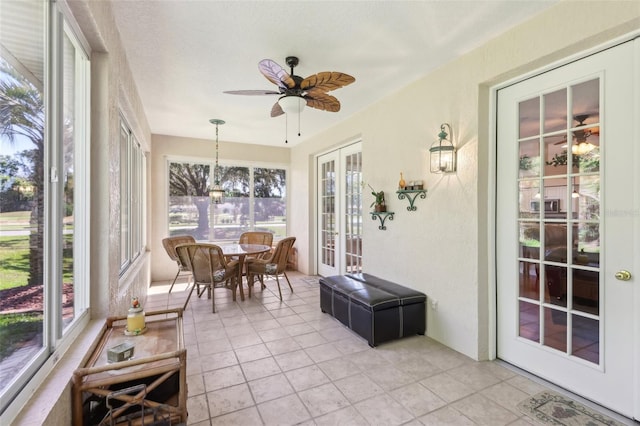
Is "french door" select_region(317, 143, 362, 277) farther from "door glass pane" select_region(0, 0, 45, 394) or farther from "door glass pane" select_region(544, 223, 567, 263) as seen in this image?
"door glass pane" select_region(0, 0, 45, 394)

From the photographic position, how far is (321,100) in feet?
8.86

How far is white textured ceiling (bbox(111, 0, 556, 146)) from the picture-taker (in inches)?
79.6

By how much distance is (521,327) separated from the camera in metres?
2.42

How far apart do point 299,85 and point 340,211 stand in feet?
9.20

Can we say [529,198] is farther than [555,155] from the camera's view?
Yes

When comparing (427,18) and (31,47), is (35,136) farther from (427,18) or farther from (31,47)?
(427,18)

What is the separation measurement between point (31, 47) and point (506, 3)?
2.62 metres

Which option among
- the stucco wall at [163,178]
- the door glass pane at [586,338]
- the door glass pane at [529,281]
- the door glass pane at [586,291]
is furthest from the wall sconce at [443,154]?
the stucco wall at [163,178]

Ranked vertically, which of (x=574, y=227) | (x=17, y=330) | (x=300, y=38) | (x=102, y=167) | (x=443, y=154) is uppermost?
(x=300, y=38)

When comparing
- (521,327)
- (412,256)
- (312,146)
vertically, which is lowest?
(521,327)

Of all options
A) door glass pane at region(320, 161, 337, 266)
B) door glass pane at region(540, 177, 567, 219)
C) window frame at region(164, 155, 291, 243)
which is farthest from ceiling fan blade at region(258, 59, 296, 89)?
window frame at region(164, 155, 291, 243)

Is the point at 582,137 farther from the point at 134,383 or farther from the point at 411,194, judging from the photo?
the point at 134,383

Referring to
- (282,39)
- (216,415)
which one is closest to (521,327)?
(216,415)

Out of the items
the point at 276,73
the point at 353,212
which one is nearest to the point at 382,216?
the point at 353,212
